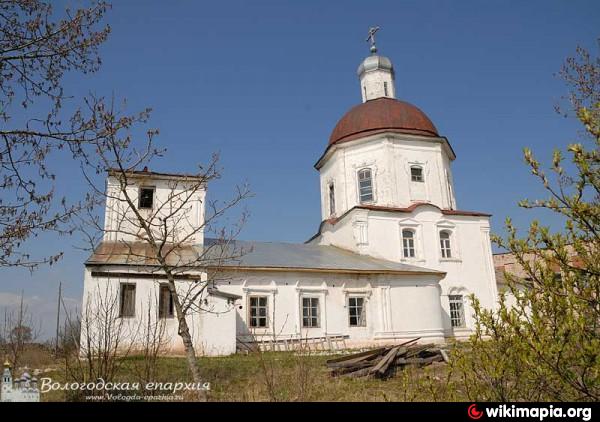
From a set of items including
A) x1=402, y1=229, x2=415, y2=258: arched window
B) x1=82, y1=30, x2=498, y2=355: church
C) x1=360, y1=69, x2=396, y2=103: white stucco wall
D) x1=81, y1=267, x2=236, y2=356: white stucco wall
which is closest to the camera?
x1=81, y1=267, x2=236, y2=356: white stucco wall

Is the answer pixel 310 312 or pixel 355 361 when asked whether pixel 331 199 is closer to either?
pixel 310 312

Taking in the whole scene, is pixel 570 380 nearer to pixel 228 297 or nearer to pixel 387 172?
pixel 228 297

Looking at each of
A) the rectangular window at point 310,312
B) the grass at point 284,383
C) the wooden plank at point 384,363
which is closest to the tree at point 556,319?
the grass at point 284,383

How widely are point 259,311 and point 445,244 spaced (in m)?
11.2

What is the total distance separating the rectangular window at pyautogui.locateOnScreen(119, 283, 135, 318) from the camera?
15.3 meters

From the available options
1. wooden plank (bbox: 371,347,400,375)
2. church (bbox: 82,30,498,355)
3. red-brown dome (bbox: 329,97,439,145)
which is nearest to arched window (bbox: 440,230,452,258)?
church (bbox: 82,30,498,355)

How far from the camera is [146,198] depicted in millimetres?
19016

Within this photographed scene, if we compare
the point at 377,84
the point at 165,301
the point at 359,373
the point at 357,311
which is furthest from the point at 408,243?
the point at 359,373

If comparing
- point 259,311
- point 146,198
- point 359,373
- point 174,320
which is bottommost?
point 359,373

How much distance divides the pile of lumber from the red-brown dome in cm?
1491

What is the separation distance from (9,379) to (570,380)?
733 centimetres

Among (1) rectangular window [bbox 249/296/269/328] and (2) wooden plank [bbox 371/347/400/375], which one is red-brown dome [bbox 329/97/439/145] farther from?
(2) wooden plank [bbox 371/347/400/375]

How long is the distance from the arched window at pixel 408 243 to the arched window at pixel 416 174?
322 centimetres
